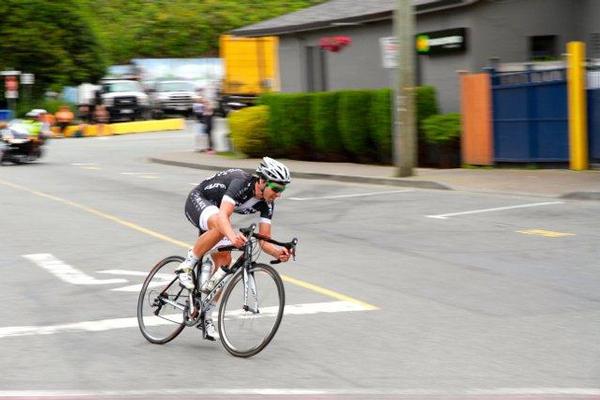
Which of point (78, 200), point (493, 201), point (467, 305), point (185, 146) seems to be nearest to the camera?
point (467, 305)

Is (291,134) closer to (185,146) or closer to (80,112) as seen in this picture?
(185,146)

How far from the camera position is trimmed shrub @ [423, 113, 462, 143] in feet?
79.3

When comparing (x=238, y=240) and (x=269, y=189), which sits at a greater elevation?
(x=269, y=189)

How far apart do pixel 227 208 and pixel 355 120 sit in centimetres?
1883

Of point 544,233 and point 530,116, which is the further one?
point 530,116

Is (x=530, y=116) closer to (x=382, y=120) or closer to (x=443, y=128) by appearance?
(x=443, y=128)

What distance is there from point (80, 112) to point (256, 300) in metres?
49.7

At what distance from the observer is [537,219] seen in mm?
15828

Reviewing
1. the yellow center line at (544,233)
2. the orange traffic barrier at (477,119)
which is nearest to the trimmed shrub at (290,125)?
the orange traffic barrier at (477,119)

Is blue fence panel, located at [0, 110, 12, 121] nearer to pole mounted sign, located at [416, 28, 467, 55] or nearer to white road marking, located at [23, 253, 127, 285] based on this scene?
pole mounted sign, located at [416, 28, 467, 55]

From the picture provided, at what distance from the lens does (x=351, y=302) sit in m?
10.2

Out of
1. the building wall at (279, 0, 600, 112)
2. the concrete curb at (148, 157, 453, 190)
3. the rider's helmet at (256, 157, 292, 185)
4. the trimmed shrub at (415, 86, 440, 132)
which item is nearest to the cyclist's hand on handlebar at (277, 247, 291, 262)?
the rider's helmet at (256, 157, 292, 185)

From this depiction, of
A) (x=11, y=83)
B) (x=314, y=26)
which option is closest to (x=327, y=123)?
(x=314, y=26)

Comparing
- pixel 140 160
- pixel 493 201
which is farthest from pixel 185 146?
pixel 493 201
